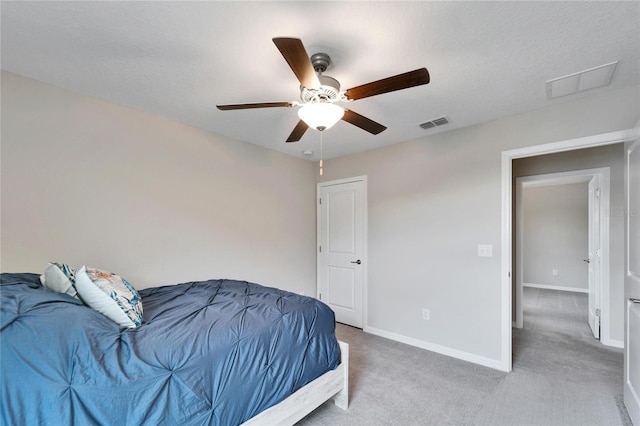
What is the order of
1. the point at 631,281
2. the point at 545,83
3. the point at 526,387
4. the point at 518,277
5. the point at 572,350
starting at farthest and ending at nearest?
the point at 518,277, the point at 572,350, the point at 526,387, the point at 545,83, the point at 631,281

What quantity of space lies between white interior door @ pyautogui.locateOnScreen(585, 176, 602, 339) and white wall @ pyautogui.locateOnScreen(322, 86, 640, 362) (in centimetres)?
175

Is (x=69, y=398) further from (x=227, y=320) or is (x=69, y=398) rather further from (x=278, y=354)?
(x=278, y=354)

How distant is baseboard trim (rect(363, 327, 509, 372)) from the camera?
8.84ft

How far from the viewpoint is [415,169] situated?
10.8 feet

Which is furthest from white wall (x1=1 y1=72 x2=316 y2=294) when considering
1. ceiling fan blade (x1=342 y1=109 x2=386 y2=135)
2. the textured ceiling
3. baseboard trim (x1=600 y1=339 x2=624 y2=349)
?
baseboard trim (x1=600 y1=339 x2=624 y2=349)

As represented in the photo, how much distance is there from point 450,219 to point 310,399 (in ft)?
7.27

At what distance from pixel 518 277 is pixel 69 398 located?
15.2 ft

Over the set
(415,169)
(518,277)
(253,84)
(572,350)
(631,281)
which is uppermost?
(253,84)

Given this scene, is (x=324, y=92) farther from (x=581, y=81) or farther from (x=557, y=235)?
(x=557, y=235)

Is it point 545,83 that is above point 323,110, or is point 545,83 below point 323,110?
above

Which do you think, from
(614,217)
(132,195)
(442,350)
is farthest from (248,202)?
(614,217)

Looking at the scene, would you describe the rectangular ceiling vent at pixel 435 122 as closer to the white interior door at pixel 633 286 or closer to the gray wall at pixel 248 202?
the gray wall at pixel 248 202

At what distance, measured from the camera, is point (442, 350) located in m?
3.02

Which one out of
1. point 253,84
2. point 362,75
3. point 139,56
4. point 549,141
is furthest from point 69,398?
point 549,141
